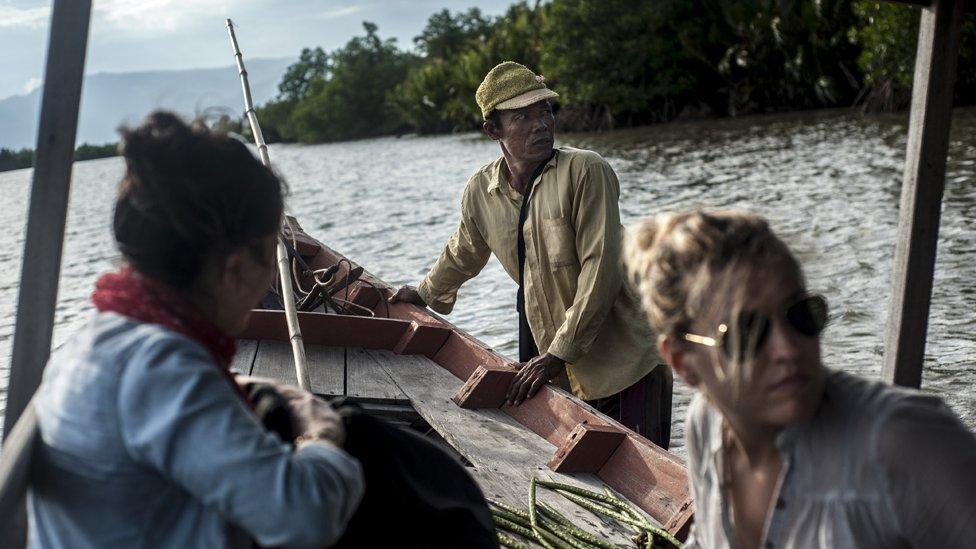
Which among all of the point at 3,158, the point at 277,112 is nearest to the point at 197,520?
the point at 3,158

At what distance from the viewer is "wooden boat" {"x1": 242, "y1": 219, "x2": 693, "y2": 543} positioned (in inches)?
128

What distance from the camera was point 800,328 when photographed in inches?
61.6

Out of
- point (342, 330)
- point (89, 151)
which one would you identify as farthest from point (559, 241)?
point (89, 151)

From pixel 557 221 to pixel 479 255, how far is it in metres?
0.71

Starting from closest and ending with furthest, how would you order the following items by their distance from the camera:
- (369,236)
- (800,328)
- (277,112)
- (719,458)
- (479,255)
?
(800,328), (719,458), (479,255), (369,236), (277,112)

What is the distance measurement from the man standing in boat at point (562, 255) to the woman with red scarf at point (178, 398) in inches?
93.2

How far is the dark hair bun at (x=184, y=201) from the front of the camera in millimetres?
1435

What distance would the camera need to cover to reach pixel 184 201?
4.72 ft

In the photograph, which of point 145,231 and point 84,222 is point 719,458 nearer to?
point 145,231

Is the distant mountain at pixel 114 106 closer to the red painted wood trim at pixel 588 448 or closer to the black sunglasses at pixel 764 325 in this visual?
the black sunglasses at pixel 764 325

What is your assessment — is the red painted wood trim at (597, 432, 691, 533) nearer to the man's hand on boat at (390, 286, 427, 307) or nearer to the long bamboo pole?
the long bamboo pole

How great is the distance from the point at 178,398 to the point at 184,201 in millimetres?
284

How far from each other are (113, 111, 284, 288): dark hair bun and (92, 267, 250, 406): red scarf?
0.07 feet

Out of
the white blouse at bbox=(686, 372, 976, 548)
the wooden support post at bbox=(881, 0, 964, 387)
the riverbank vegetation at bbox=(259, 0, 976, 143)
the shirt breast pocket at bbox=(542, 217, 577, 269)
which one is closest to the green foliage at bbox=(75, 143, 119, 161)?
the white blouse at bbox=(686, 372, 976, 548)
